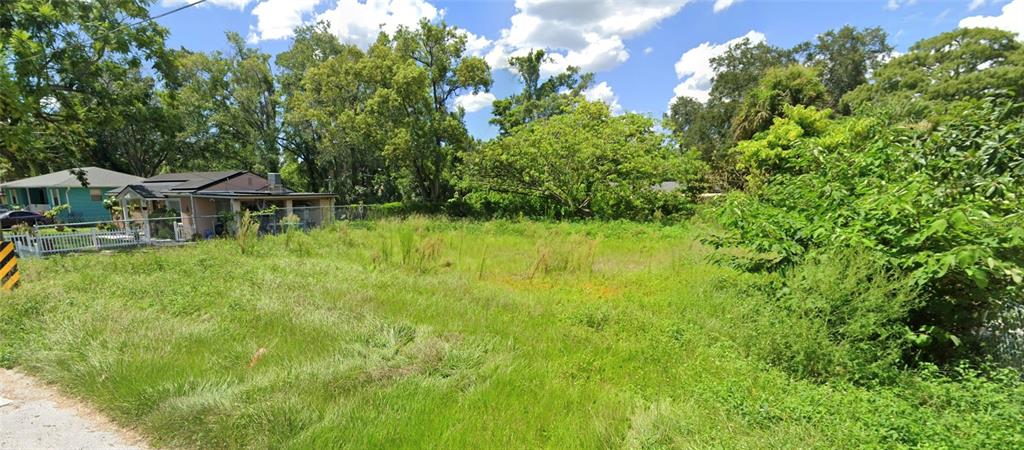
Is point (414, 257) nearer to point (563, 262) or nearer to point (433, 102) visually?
point (563, 262)

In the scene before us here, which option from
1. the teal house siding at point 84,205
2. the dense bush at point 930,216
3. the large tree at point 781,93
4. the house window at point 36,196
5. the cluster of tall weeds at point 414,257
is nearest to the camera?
the dense bush at point 930,216

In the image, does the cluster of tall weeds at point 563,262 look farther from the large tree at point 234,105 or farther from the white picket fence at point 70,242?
the large tree at point 234,105

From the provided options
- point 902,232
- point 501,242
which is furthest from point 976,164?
point 501,242

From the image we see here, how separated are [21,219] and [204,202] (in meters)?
10.0

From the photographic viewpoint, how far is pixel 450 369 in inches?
157

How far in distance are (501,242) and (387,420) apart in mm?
10822

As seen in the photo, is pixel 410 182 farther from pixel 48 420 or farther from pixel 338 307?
pixel 48 420

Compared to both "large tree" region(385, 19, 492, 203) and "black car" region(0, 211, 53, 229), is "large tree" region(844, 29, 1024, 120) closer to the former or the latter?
"large tree" region(385, 19, 492, 203)

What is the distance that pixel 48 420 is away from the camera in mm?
3285

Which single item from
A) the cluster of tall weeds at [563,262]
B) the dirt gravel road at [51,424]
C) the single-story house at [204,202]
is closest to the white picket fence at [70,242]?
the single-story house at [204,202]

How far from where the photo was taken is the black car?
19.5 metres

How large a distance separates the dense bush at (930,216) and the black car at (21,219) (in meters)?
29.9

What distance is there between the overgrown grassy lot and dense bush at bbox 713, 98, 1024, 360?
0.69m

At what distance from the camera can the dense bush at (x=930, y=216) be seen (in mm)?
3389
